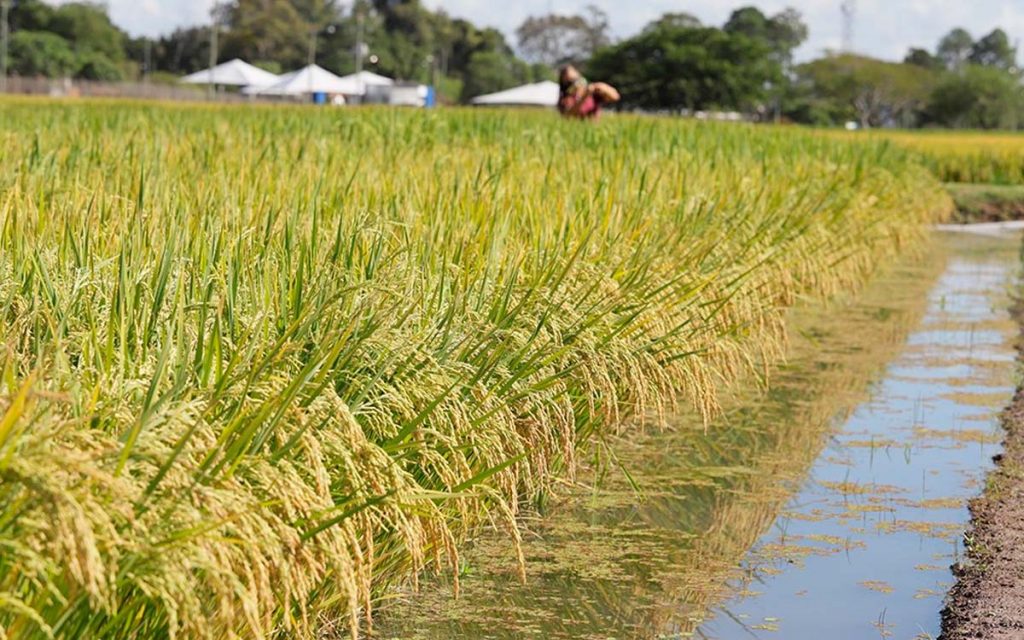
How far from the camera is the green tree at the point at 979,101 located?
72188 millimetres

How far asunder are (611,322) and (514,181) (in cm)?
244

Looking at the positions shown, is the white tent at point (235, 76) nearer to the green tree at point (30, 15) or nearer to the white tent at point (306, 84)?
the white tent at point (306, 84)

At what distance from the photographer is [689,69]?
6259 cm

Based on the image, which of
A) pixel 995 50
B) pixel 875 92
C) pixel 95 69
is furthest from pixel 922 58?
pixel 95 69

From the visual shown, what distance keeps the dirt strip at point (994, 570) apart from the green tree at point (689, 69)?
189 feet

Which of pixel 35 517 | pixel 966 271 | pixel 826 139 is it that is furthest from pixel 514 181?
pixel 826 139

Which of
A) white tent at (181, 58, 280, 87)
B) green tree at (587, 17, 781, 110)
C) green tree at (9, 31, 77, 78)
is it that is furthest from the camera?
green tree at (9, 31, 77, 78)

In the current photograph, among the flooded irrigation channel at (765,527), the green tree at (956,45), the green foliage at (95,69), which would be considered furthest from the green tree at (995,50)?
the flooded irrigation channel at (765,527)

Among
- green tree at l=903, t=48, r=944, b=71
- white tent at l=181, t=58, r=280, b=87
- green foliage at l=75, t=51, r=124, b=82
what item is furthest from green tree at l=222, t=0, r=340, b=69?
green tree at l=903, t=48, r=944, b=71

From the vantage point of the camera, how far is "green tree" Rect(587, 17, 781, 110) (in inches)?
2454

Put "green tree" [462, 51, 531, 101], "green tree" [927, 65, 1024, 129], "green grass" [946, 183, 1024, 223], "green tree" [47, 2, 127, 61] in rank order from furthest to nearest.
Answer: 1. "green tree" [462, 51, 531, 101]
2. "green tree" [47, 2, 127, 61]
3. "green tree" [927, 65, 1024, 129]
4. "green grass" [946, 183, 1024, 223]

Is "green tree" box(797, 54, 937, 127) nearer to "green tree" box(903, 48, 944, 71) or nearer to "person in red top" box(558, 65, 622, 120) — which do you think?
"green tree" box(903, 48, 944, 71)

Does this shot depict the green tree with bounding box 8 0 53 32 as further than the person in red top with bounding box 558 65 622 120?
Yes

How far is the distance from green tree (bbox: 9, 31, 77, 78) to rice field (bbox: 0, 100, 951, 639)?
2441 inches
